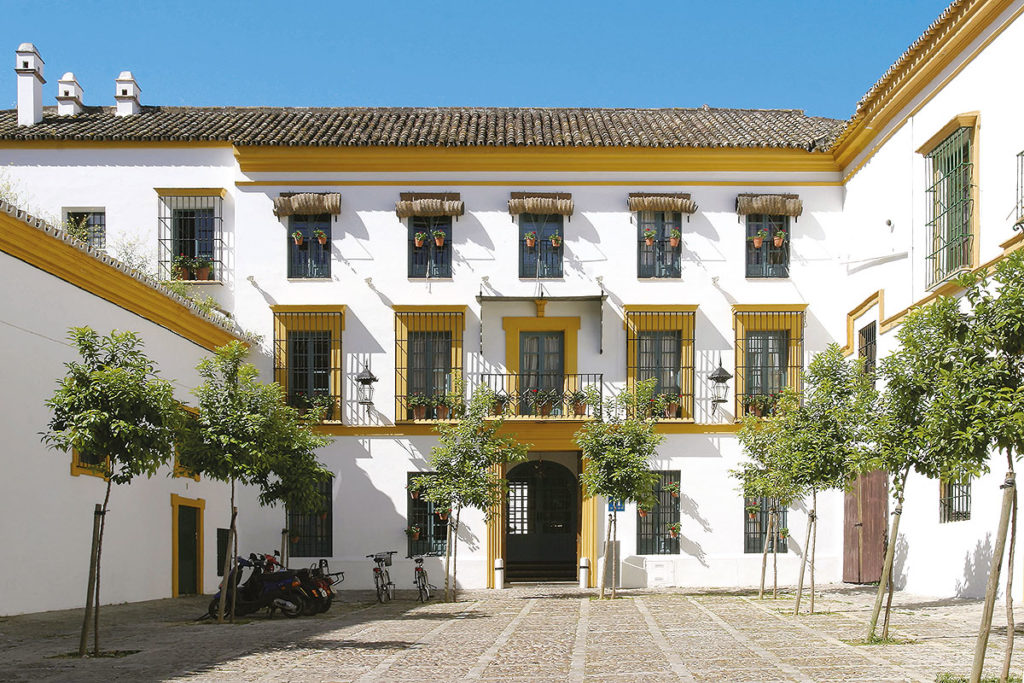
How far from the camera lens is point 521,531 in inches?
1097

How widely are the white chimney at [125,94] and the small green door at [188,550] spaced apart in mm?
9579

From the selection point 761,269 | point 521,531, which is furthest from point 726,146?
point 521,531

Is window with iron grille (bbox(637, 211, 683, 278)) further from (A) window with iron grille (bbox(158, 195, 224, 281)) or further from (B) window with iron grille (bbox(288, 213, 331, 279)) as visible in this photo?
(A) window with iron grille (bbox(158, 195, 224, 281))

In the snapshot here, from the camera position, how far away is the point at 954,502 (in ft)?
62.6

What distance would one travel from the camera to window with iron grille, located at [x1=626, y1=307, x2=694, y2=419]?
81.7 feet

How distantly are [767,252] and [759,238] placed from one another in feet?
1.31

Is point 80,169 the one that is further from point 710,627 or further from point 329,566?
point 710,627

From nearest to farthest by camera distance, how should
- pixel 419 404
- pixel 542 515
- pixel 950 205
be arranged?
pixel 950 205
pixel 419 404
pixel 542 515

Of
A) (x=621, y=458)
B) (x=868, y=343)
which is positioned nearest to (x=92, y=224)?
(x=621, y=458)

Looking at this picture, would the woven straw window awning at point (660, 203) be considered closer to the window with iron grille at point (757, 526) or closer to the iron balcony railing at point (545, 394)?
the iron balcony railing at point (545, 394)

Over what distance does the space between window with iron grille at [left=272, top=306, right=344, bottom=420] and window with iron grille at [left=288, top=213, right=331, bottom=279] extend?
0.82 m

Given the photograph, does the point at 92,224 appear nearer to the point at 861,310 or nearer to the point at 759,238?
the point at 759,238

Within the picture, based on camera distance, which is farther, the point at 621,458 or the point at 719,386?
the point at 719,386

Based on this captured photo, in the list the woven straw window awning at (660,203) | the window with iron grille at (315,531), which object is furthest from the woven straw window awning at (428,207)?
the window with iron grille at (315,531)
